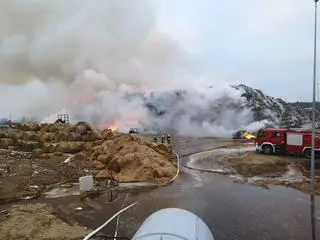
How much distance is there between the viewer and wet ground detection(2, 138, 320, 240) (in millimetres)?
14414

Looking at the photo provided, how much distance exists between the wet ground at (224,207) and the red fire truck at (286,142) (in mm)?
11154

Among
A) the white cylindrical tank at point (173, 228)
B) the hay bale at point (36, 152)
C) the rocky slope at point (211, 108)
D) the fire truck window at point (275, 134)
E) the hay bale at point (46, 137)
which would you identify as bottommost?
the hay bale at point (36, 152)

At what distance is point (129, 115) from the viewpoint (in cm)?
6456

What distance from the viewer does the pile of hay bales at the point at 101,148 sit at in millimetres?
25250

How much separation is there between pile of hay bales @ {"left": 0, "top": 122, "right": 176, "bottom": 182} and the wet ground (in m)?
3.02

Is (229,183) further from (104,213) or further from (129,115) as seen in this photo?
(129,115)

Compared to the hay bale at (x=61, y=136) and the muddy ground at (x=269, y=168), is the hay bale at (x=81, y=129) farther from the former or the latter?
the muddy ground at (x=269, y=168)

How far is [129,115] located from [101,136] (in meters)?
25.3

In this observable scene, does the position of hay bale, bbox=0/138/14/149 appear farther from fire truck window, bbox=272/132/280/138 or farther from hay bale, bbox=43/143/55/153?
fire truck window, bbox=272/132/280/138

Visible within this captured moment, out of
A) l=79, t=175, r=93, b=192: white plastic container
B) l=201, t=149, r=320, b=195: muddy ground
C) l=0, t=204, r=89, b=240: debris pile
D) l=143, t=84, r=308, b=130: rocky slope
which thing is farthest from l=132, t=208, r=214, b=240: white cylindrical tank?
l=143, t=84, r=308, b=130: rocky slope

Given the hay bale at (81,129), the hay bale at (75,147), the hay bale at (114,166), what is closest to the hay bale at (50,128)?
the hay bale at (81,129)

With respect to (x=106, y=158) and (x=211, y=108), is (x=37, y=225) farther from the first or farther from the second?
(x=211, y=108)

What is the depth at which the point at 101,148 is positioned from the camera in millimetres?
32250

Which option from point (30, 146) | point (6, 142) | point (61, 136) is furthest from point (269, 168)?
point (6, 142)
